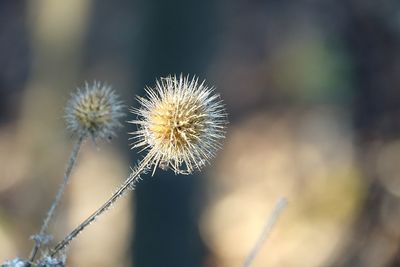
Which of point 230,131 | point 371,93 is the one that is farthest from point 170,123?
point 371,93

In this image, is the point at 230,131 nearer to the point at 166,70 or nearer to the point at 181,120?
the point at 166,70

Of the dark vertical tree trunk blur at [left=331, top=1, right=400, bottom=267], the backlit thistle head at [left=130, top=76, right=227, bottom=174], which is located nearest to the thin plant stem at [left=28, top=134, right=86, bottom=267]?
the backlit thistle head at [left=130, top=76, right=227, bottom=174]

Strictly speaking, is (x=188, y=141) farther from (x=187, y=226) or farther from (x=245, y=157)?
(x=245, y=157)

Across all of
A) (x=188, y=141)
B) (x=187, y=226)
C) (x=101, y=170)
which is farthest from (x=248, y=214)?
(x=188, y=141)

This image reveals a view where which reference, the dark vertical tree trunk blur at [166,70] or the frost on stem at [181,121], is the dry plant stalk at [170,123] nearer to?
the frost on stem at [181,121]

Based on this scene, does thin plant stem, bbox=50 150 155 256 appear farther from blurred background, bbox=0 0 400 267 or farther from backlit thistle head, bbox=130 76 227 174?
blurred background, bbox=0 0 400 267

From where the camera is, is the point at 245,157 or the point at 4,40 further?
the point at 4,40

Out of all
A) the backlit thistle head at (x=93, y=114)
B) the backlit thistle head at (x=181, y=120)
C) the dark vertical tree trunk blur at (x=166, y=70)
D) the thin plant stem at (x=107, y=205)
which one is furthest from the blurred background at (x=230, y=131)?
the thin plant stem at (x=107, y=205)
